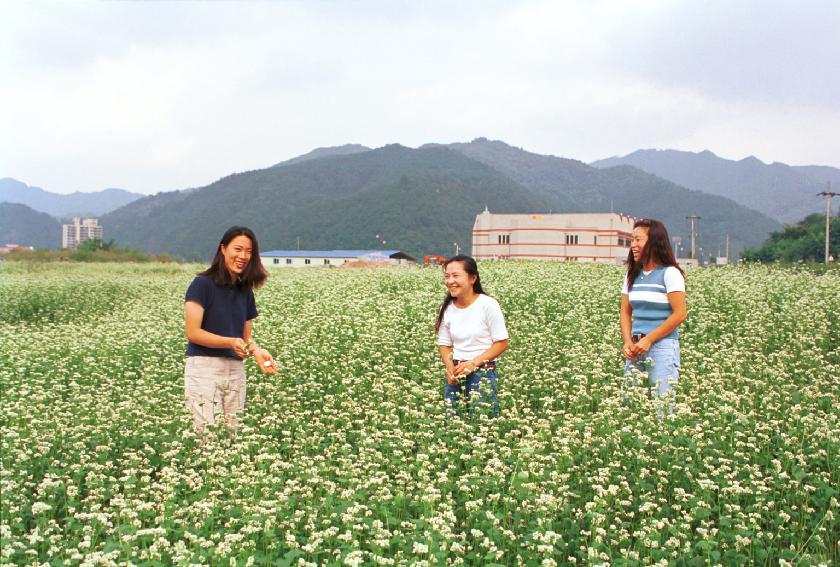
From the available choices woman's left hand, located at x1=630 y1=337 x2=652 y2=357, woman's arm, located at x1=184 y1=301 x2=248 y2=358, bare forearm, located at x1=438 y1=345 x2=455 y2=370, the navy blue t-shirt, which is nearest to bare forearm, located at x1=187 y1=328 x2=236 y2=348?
woman's arm, located at x1=184 y1=301 x2=248 y2=358

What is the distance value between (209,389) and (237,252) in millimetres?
1179

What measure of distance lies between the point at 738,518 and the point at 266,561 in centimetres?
289

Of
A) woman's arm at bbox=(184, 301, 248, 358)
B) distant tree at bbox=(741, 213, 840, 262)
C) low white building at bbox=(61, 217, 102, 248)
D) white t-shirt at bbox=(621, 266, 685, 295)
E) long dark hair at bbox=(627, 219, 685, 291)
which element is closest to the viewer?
woman's arm at bbox=(184, 301, 248, 358)

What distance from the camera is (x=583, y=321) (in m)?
11.6

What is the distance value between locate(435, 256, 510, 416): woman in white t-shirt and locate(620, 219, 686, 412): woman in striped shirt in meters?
→ 1.41

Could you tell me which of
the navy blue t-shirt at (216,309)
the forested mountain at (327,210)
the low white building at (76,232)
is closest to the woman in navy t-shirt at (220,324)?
the navy blue t-shirt at (216,309)

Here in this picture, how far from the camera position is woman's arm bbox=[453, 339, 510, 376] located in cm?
636

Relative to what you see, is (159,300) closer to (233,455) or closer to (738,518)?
(233,455)

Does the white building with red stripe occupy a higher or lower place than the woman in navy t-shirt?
higher

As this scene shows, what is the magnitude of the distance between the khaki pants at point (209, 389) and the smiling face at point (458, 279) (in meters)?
1.98

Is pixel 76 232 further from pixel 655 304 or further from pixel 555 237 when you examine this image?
pixel 655 304

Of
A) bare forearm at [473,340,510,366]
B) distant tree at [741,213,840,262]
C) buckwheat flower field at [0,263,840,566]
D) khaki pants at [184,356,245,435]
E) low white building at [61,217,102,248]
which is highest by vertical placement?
low white building at [61,217,102,248]

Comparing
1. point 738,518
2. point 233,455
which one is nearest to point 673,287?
point 738,518

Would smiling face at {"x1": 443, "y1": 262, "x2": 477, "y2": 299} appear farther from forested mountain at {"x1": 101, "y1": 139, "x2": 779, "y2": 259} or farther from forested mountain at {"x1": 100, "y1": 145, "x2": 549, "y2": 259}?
forested mountain at {"x1": 100, "y1": 145, "x2": 549, "y2": 259}
